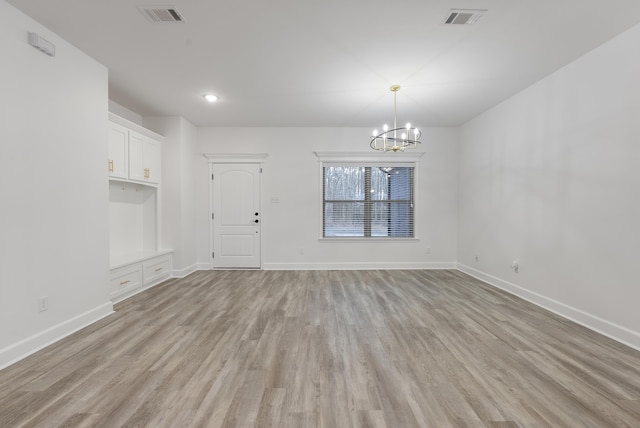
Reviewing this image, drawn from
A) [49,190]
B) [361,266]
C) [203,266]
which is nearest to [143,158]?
[49,190]

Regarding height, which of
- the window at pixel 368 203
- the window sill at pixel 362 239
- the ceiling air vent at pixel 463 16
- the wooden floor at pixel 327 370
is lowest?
the wooden floor at pixel 327 370

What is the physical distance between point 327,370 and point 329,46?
2936mm

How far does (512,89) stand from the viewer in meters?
3.70

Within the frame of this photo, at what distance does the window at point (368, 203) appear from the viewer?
556cm

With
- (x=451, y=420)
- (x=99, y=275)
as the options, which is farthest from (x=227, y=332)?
(x=451, y=420)

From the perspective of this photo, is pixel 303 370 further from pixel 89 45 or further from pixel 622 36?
pixel 622 36

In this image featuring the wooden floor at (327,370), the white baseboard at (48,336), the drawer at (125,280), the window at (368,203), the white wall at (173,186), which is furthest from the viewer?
the window at (368,203)

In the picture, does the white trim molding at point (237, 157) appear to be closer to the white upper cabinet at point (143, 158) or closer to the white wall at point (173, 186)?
the white wall at point (173, 186)

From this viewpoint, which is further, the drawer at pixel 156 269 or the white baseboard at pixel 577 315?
the drawer at pixel 156 269

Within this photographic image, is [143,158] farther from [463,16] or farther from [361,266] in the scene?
[463,16]

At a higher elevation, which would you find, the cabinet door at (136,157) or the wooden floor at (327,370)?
the cabinet door at (136,157)

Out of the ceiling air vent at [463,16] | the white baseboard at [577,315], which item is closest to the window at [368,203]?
the white baseboard at [577,315]

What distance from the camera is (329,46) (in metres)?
2.71

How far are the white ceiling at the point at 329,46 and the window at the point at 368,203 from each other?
1.63 meters
